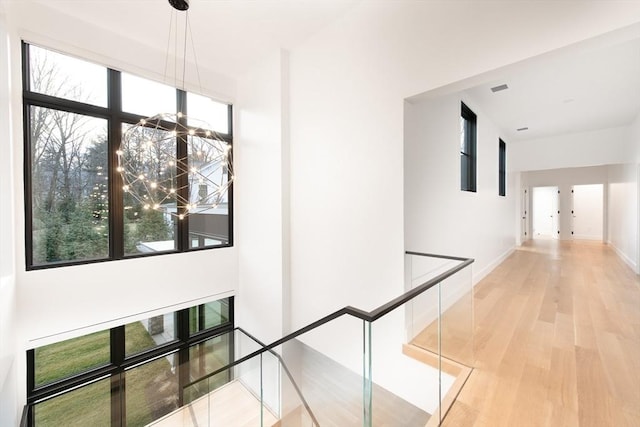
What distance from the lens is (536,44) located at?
190 centimetres

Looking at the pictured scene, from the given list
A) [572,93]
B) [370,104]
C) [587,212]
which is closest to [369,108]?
[370,104]

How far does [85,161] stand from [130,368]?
121 inches

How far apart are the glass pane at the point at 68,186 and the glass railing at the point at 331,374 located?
1944 millimetres

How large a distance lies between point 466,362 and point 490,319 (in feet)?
3.83

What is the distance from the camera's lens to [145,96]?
4.03 meters

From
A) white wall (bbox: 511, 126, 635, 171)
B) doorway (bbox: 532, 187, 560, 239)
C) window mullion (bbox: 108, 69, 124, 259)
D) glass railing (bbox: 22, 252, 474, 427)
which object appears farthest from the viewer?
doorway (bbox: 532, 187, 560, 239)

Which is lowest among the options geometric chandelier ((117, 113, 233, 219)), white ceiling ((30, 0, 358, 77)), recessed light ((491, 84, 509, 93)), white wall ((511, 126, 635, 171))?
geometric chandelier ((117, 113, 233, 219))

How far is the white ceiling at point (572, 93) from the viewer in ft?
11.2

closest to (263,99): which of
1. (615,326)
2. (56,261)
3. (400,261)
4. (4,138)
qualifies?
(4,138)

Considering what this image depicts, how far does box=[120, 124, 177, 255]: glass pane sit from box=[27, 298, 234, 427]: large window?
123 cm

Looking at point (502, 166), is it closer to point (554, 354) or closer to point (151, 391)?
point (554, 354)

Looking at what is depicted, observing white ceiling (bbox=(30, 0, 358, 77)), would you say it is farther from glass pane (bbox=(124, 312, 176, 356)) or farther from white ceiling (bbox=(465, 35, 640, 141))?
glass pane (bbox=(124, 312, 176, 356))

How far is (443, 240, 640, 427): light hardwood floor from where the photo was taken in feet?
5.91

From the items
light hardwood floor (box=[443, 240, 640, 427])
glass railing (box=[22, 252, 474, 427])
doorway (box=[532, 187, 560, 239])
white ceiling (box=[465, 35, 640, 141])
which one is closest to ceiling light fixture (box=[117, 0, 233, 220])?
glass railing (box=[22, 252, 474, 427])
